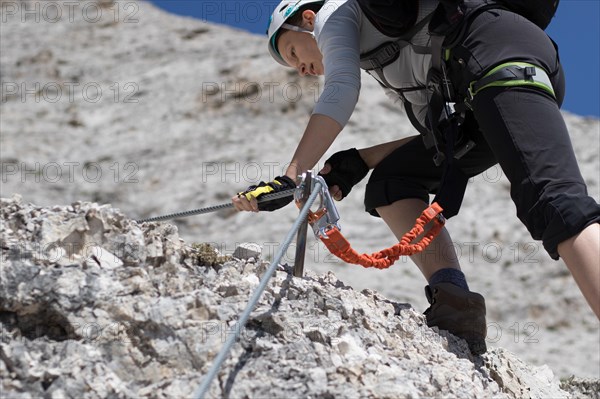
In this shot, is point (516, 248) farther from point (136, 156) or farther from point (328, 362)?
point (328, 362)

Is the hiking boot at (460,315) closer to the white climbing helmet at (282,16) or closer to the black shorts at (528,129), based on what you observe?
the black shorts at (528,129)

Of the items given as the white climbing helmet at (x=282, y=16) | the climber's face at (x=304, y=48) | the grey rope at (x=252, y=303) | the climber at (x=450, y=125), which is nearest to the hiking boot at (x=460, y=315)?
the climber at (x=450, y=125)

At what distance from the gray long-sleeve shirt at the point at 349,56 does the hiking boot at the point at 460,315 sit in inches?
37.6

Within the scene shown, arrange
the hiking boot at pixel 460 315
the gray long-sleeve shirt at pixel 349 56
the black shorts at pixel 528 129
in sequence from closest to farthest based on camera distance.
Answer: the black shorts at pixel 528 129 < the gray long-sleeve shirt at pixel 349 56 < the hiking boot at pixel 460 315

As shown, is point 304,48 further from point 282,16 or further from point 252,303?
point 252,303

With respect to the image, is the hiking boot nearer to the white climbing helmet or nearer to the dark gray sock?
the dark gray sock

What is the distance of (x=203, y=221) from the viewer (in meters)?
14.3

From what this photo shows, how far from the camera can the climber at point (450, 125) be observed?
9.50 feet

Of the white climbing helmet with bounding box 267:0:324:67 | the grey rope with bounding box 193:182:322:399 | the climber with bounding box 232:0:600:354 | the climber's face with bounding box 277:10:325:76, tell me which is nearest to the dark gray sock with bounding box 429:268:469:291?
the climber with bounding box 232:0:600:354

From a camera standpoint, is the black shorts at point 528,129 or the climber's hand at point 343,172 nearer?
the black shorts at point 528,129

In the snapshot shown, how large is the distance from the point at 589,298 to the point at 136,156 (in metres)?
14.6

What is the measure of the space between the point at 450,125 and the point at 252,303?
1.41m

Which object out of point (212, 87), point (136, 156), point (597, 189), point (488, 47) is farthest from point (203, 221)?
point (488, 47)

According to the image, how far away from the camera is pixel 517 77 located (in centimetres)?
309
